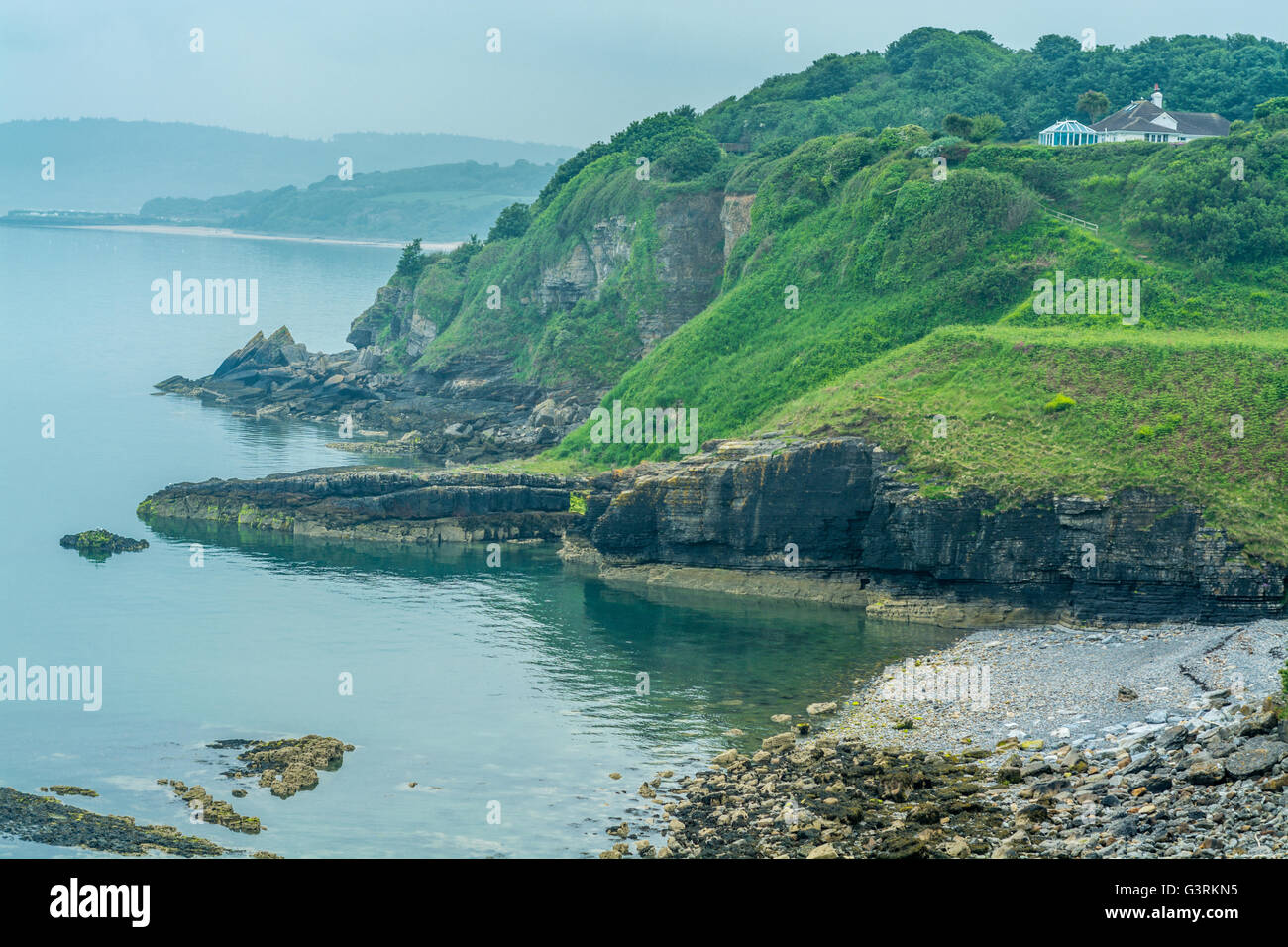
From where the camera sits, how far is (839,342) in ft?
272

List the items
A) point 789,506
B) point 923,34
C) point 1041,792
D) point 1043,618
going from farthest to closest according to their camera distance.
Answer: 1. point 923,34
2. point 789,506
3. point 1043,618
4. point 1041,792

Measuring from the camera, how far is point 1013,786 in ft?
126

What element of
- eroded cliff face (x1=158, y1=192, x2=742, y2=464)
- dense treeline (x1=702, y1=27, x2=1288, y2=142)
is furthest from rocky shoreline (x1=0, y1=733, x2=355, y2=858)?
dense treeline (x1=702, y1=27, x2=1288, y2=142)

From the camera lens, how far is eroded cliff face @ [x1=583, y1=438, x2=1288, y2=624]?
191ft

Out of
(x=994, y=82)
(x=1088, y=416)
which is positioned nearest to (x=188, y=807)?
(x=1088, y=416)

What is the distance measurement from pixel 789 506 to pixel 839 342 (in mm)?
20034

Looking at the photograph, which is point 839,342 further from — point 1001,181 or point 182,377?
point 182,377

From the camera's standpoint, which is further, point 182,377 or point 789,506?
point 182,377

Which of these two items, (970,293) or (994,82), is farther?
(994,82)

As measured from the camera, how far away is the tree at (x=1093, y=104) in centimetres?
10656

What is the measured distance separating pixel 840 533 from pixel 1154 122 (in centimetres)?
5291

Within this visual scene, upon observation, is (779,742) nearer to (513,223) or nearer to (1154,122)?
(1154,122)

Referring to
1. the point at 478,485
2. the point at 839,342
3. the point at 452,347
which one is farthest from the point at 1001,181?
the point at 452,347

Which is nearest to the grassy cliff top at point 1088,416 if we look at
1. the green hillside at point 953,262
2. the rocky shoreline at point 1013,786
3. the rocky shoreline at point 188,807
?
the green hillside at point 953,262
